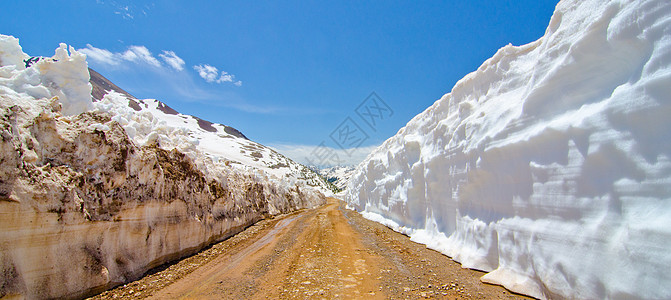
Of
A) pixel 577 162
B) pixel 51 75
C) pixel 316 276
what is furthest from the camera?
pixel 51 75

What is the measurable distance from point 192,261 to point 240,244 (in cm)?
257

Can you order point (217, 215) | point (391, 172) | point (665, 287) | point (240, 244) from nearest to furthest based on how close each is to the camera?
point (665, 287), point (240, 244), point (217, 215), point (391, 172)

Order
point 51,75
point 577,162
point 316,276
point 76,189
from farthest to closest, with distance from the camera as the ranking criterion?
point 51,75 < point 316,276 < point 76,189 < point 577,162

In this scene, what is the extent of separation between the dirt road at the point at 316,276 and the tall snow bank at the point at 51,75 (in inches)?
189

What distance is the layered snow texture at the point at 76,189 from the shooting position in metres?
4.10

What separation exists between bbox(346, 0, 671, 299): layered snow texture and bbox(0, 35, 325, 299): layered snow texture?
26.4 ft

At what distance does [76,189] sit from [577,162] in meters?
9.11

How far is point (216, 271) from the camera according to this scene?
22.2 ft

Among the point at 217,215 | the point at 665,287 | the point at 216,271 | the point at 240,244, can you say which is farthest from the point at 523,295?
the point at 217,215

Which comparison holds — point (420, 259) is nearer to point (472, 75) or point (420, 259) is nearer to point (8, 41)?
point (472, 75)

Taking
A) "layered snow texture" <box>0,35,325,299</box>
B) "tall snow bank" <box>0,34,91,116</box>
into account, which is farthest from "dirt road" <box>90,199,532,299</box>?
"tall snow bank" <box>0,34,91,116</box>

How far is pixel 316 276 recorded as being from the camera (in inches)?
237

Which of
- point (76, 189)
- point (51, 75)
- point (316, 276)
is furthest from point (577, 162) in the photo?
point (51, 75)

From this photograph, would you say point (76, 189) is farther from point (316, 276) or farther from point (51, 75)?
point (316, 276)
